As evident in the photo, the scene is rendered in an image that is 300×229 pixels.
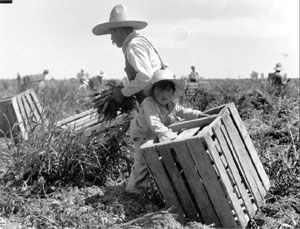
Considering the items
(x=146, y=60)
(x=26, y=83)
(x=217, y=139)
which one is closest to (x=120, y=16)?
(x=146, y=60)

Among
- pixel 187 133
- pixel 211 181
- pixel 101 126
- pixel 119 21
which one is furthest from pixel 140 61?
pixel 211 181

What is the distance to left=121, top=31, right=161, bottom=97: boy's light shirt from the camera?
151 inches

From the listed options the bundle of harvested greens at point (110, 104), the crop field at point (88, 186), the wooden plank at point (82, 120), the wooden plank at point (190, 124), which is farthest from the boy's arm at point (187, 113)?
the wooden plank at point (82, 120)

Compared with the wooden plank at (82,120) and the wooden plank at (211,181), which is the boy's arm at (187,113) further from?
the wooden plank at (82,120)

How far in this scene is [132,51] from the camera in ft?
12.9

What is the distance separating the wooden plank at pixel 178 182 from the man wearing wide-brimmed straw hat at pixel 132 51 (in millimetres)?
815

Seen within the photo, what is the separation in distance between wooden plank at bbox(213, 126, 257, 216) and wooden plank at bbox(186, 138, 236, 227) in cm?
21

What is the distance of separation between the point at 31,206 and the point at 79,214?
0.47 m

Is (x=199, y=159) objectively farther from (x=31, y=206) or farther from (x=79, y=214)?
(x=31, y=206)

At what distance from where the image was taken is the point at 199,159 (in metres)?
3.17

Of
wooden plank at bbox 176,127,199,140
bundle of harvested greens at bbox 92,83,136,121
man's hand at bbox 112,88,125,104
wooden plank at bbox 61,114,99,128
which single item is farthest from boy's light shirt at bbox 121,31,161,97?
wooden plank at bbox 61,114,99,128

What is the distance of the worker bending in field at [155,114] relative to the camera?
12.2 feet

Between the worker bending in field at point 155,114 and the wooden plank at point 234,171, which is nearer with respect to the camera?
the wooden plank at point 234,171

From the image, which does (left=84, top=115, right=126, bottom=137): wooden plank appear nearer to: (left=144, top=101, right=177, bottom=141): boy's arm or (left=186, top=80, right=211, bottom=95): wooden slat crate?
(left=144, top=101, right=177, bottom=141): boy's arm
